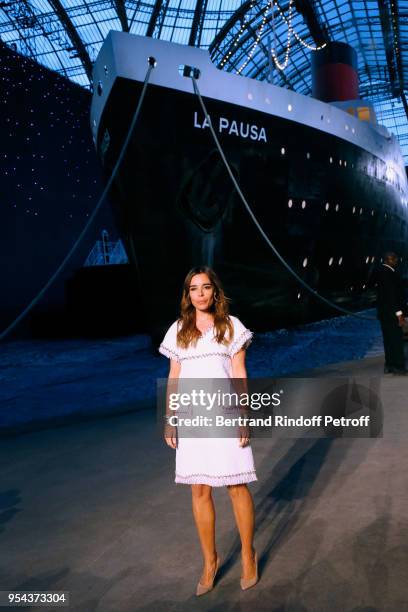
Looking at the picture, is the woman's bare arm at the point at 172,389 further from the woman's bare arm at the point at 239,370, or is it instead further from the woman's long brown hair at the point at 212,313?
the woman's bare arm at the point at 239,370

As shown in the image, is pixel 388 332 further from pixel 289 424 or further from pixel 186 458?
pixel 186 458

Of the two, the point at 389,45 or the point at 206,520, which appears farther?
the point at 389,45

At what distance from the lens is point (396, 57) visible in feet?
119

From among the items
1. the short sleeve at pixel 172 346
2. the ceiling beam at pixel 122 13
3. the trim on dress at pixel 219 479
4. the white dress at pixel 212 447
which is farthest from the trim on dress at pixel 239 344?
the ceiling beam at pixel 122 13

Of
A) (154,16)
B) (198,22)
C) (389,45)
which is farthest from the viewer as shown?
(389,45)

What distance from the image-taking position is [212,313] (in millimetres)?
2631

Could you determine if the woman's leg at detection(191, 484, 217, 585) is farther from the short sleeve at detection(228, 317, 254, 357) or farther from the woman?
the short sleeve at detection(228, 317, 254, 357)

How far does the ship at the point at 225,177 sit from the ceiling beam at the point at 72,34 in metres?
19.5

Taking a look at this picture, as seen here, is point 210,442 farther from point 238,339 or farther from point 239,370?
point 238,339

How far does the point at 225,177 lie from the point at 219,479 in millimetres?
8247

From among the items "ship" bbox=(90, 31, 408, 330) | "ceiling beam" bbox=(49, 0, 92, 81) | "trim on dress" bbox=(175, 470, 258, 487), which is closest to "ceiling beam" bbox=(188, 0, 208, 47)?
"ceiling beam" bbox=(49, 0, 92, 81)

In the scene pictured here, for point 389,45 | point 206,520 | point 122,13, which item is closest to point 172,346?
point 206,520

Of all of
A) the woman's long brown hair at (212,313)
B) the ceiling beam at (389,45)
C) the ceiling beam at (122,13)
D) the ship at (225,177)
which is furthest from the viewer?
the ceiling beam at (389,45)

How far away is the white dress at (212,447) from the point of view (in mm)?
2443
